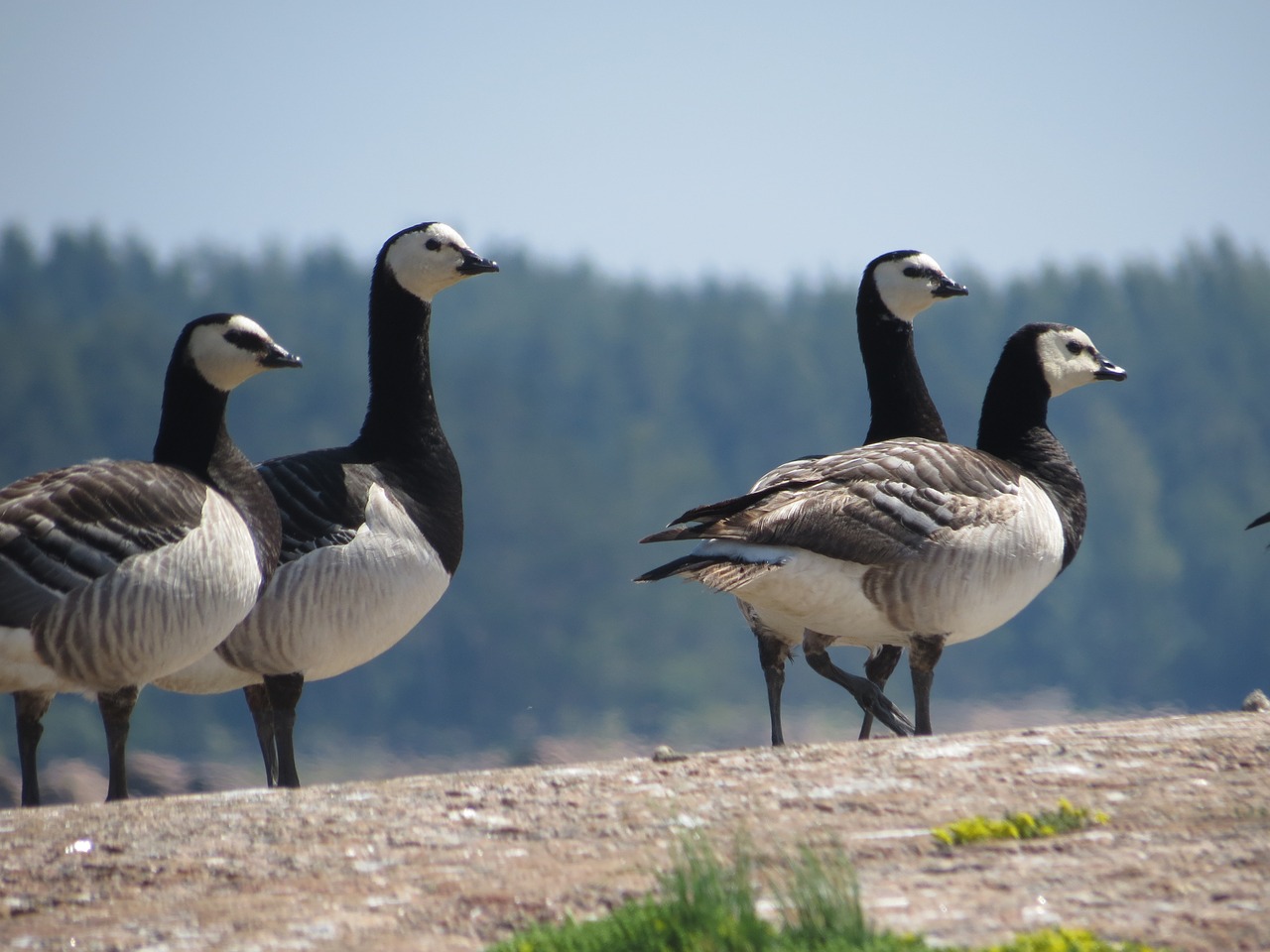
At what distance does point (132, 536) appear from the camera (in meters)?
8.91

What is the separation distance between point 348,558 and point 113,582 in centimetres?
171

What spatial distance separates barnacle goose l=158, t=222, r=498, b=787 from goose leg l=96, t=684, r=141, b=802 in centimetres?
69

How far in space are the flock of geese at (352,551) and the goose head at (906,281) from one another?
545mm

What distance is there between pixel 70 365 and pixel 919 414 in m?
104

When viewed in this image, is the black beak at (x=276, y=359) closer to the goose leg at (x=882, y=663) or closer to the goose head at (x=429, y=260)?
the goose head at (x=429, y=260)

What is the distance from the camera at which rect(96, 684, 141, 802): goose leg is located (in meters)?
9.03

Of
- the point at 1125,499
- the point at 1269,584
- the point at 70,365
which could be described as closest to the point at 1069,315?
the point at 1125,499

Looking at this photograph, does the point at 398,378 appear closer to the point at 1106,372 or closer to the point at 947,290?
the point at 947,290

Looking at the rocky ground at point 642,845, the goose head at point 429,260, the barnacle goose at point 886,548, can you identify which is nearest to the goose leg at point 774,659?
the barnacle goose at point 886,548

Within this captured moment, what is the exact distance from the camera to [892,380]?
12242 mm

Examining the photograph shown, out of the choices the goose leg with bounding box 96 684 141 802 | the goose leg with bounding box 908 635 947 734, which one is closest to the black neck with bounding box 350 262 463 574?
the goose leg with bounding box 96 684 141 802

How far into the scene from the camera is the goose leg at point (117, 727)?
903 centimetres

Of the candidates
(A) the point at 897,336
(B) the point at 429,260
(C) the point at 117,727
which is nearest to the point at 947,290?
(A) the point at 897,336

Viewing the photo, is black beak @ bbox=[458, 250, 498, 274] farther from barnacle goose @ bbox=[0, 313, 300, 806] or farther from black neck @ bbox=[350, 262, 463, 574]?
barnacle goose @ bbox=[0, 313, 300, 806]
